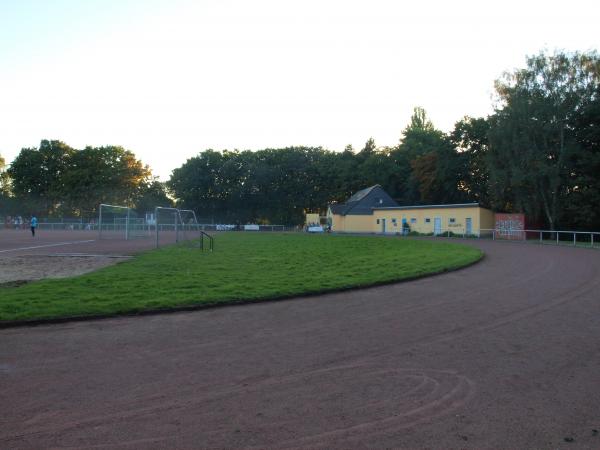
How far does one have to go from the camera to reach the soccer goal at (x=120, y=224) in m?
39.7

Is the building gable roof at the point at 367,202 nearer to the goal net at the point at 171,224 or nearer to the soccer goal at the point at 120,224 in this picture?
the goal net at the point at 171,224

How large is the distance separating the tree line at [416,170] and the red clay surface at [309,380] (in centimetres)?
3520

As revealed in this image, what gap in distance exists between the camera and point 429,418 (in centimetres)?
414

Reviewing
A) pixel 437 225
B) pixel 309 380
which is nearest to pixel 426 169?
pixel 437 225

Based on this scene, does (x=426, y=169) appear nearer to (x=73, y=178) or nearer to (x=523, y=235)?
(x=523, y=235)

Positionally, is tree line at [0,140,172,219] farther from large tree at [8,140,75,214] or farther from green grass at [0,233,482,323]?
green grass at [0,233,482,323]

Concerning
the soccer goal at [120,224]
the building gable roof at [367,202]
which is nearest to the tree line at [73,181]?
the soccer goal at [120,224]

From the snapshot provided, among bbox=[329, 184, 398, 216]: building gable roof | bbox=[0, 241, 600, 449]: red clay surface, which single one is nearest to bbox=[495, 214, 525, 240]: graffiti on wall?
bbox=[329, 184, 398, 216]: building gable roof

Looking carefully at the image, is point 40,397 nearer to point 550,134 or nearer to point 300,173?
point 550,134

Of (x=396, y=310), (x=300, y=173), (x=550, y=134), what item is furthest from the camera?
(x=300, y=173)

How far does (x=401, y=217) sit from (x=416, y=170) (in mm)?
13257

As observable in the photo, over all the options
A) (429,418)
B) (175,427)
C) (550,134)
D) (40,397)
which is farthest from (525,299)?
(550,134)

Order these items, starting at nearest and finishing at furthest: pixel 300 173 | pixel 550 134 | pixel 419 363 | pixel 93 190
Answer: pixel 419 363
pixel 550 134
pixel 93 190
pixel 300 173

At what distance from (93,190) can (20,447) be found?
80.9 metres
